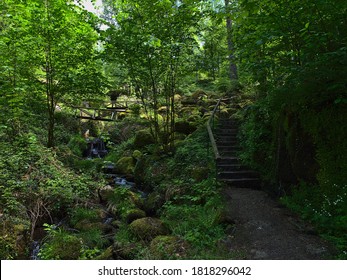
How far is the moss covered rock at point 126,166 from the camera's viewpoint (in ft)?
38.4

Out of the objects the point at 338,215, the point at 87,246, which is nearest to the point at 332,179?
the point at 338,215

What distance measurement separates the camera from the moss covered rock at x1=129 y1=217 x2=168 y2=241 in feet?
19.3

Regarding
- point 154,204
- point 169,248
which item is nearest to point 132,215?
point 154,204

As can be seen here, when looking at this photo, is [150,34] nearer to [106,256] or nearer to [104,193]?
[104,193]

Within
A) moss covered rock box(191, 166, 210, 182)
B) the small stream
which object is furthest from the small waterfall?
moss covered rock box(191, 166, 210, 182)

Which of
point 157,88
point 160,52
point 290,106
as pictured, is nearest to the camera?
point 290,106

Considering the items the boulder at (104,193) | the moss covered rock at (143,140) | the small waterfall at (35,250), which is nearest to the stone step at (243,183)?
the boulder at (104,193)

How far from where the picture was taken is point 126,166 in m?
11.9

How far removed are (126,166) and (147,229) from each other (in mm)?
6207

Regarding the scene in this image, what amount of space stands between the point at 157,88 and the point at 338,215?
8766 mm

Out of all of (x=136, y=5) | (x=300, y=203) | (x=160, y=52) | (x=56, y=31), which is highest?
(x=136, y=5)
